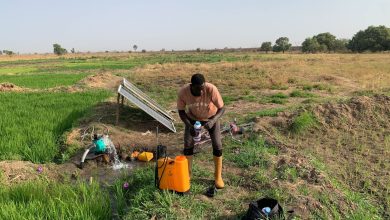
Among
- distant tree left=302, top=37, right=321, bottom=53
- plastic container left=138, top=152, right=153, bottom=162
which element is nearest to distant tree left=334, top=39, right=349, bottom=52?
distant tree left=302, top=37, right=321, bottom=53

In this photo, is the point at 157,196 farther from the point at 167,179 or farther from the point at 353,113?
the point at 353,113

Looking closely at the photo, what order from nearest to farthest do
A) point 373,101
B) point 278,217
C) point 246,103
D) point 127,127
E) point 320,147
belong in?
1. point 278,217
2. point 320,147
3. point 127,127
4. point 373,101
5. point 246,103

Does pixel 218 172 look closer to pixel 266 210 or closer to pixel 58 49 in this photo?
pixel 266 210

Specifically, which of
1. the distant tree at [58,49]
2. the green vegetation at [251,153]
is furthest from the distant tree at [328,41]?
the green vegetation at [251,153]

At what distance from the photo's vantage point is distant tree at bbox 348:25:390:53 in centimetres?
5912

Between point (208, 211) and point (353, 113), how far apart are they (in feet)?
20.1

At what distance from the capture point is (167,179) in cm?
429

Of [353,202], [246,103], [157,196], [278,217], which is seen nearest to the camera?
[278,217]

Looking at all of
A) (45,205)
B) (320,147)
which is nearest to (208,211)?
(45,205)

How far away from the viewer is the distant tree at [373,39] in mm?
59116

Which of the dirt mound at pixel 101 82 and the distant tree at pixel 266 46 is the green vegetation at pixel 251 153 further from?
the distant tree at pixel 266 46

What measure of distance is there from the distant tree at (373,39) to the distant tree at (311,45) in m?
7.83

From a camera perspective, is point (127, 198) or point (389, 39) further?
point (389, 39)

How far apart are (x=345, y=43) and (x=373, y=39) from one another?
1313 centimetres
